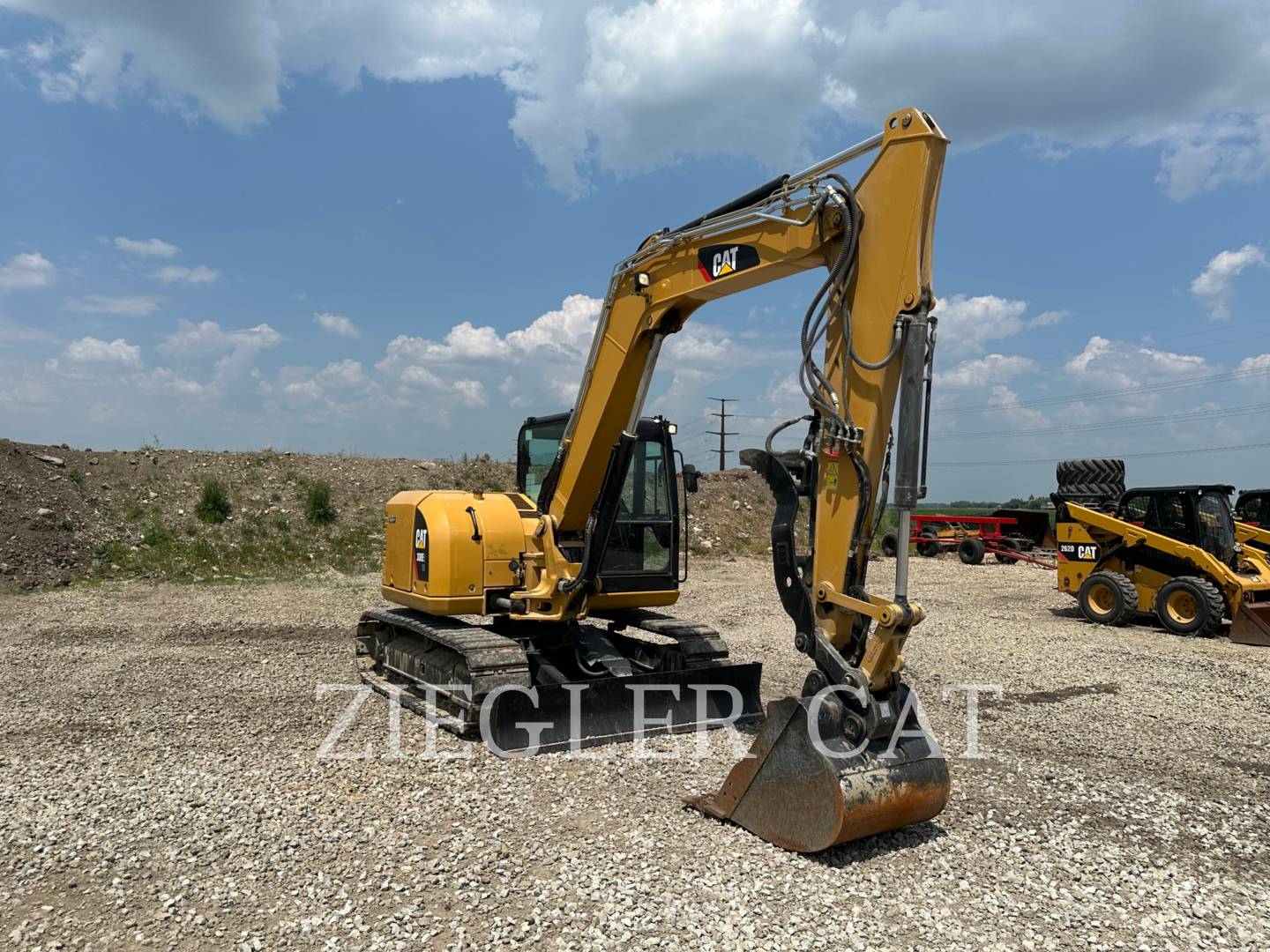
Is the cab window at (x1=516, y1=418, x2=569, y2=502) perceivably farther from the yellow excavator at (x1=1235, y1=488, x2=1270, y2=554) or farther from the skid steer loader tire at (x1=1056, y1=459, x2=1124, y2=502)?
the yellow excavator at (x1=1235, y1=488, x2=1270, y2=554)

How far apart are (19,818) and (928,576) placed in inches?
710

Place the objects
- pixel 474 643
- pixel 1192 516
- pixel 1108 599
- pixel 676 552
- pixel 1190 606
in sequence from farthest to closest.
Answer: pixel 1108 599
pixel 1192 516
pixel 1190 606
pixel 676 552
pixel 474 643

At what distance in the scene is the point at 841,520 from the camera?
4977 millimetres

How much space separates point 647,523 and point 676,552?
50 cm

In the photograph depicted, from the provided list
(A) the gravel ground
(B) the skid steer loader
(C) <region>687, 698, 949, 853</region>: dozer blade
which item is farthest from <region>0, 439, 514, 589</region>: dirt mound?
(C) <region>687, 698, 949, 853</region>: dozer blade

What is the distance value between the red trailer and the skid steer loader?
323 inches

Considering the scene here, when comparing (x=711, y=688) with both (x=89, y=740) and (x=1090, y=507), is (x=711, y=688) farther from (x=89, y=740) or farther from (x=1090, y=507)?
(x=1090, y=507)

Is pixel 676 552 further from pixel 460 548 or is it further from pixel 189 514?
pixel 189 514

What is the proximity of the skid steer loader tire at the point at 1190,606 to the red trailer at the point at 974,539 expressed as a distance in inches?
376

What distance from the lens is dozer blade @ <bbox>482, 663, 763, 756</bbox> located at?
6.61 m

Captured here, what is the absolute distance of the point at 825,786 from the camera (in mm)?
4598

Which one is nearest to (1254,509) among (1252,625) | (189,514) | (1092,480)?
(1092,480)

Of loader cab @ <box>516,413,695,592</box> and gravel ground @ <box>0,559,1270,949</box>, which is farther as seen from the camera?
loader cab @ <box>516,413,695,592</box>

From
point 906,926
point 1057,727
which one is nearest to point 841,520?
point 906,926
